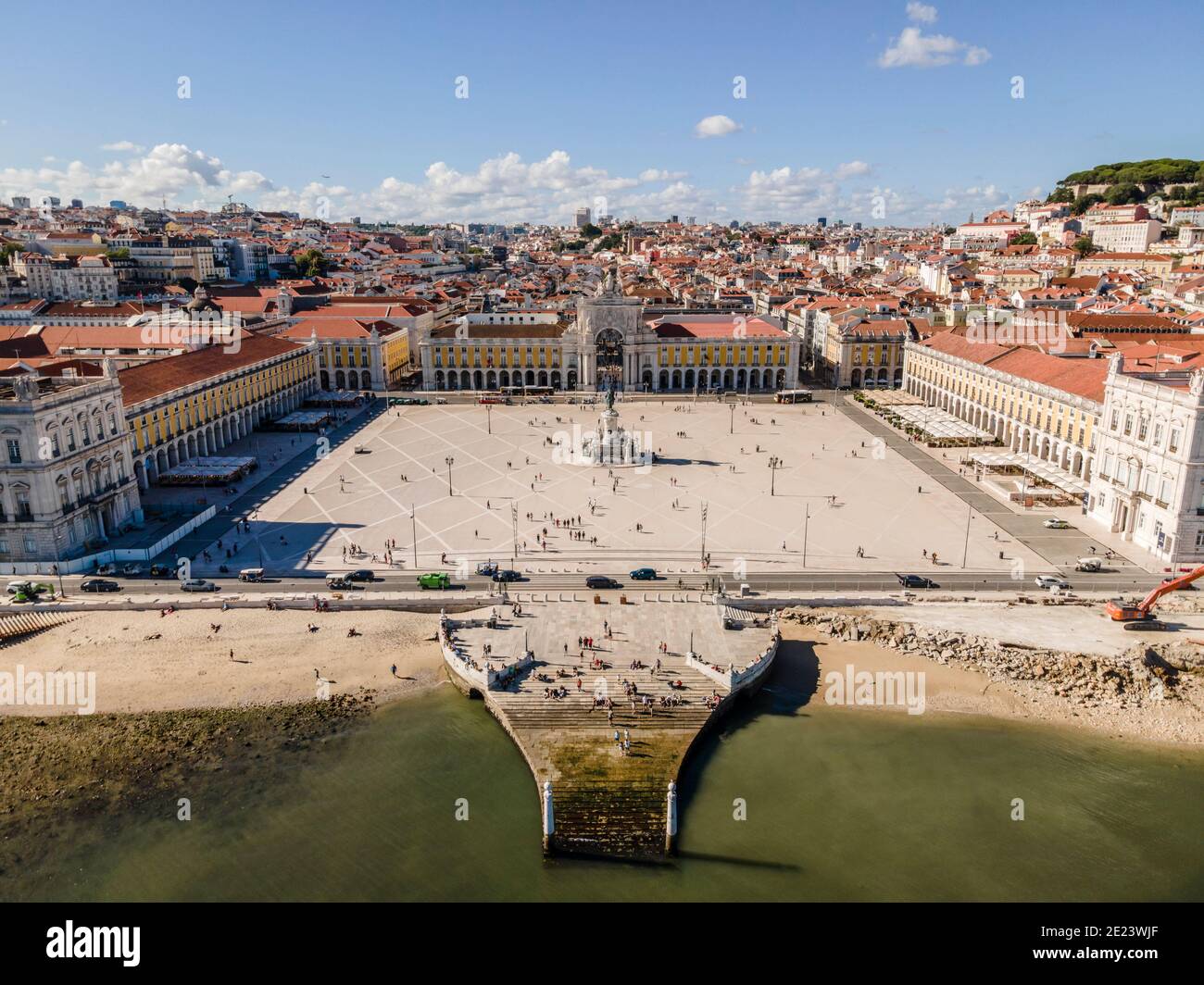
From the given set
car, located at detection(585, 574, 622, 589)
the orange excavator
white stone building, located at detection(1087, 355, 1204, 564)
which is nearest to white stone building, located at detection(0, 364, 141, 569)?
car, located at detection(585, 574, 622, 589)

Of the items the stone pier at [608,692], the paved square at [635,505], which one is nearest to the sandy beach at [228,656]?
the stone pier at [608,692]

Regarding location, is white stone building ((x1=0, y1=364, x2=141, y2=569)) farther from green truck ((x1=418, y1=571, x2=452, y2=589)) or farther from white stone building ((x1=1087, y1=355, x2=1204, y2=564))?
white stone building ((x1=1087, y1=355, x2=1204, y2=564))

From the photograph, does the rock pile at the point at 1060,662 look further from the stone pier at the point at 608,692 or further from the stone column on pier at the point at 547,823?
the stone column on pier at the point at 547,823

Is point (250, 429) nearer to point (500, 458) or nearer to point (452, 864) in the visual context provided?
point (500, 458)

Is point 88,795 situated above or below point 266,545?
below
